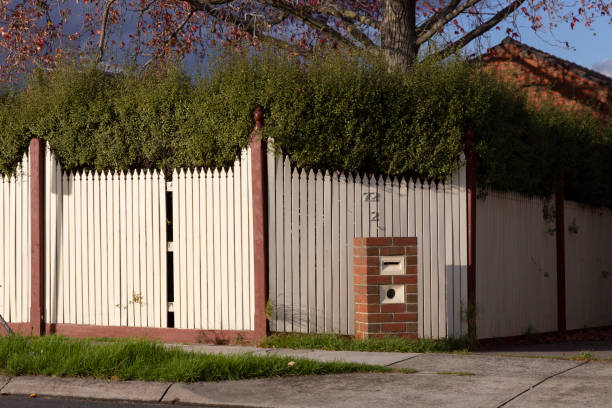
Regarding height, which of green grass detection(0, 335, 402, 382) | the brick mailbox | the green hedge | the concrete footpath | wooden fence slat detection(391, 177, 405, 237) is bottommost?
the concrete footpath

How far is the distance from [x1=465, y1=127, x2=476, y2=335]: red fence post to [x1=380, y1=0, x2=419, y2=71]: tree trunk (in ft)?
7.99

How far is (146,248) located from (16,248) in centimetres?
215

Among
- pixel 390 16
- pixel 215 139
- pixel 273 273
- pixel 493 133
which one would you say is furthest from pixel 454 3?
pixel 273 273

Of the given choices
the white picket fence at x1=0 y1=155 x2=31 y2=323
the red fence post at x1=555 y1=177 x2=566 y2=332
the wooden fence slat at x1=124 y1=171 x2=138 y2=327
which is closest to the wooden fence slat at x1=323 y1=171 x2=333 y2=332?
the wooden fence slat at x1=124 y1=171 x2=138 y2=327

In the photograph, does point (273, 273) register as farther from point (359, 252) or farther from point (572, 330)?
point (572, 330)

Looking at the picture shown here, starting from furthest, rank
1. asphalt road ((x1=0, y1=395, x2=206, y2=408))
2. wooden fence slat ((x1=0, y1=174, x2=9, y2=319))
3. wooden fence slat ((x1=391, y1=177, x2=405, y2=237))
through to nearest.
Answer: wooden fence slat ((x1=0, y1=174, x2=9, y2=319)), wooden fence slat ((x1=391, y1=177, x2=405, y2=237)), asphalt road ((x1=0, y1=395, x2=206, y2=408))

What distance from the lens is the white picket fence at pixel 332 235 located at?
9086 millimetres

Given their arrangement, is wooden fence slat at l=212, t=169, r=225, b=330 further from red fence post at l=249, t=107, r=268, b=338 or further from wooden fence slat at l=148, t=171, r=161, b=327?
wooden fence slat at l=148, t=171, r=161, b=327

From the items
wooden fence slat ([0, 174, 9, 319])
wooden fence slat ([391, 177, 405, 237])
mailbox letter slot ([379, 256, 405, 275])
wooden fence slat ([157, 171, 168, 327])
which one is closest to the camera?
mailbox letter slot ([379, 256, 405, 275])

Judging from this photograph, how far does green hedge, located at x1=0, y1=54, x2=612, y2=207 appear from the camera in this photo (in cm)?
912

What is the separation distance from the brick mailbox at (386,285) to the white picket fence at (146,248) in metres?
1.43

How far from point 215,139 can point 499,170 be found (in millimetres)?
3801

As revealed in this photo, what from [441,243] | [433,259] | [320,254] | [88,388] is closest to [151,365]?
[88,388]

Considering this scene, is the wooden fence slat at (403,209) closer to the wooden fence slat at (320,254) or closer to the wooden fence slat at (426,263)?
the wooden fence slat at (426,263)
